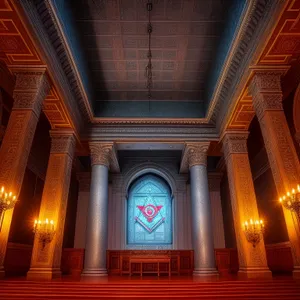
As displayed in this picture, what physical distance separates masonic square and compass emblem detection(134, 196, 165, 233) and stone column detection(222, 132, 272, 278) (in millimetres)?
6127

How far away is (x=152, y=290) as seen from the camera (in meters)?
6.46

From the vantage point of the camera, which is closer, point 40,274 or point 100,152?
point 40,274

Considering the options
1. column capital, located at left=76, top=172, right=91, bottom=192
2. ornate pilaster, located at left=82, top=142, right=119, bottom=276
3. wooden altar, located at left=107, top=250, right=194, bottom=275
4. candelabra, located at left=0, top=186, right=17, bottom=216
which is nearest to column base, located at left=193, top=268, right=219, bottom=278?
wooden altar, located at left=107, top=250, right=194, bottom=275

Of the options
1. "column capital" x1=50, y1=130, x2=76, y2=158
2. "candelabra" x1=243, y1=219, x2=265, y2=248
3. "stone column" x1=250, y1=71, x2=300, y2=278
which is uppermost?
"column capital" x1=50, y1=130, x2=76, y2=158

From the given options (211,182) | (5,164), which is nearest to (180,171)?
(211,182)

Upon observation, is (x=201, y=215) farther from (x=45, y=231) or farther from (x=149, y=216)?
(x=45, y=231)

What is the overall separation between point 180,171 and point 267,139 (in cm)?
816

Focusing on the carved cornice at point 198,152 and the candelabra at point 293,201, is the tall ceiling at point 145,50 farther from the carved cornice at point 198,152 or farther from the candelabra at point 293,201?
the candelabra at point 293,201

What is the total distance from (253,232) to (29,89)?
722 centimetres

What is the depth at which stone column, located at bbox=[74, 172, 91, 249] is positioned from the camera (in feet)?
47.0

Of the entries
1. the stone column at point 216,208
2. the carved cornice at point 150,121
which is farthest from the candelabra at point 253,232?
the stone column at point 216,208

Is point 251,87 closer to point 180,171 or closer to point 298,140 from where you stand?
point 298,140

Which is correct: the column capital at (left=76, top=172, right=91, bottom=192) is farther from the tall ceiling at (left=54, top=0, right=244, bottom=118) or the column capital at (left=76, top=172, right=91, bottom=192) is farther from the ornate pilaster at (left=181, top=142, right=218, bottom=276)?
the ornate pilaster at (left=181, top=142, right=218, bottom=276)

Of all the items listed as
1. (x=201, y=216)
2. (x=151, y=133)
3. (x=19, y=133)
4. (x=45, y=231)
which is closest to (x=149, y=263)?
(x=201, y=216)
